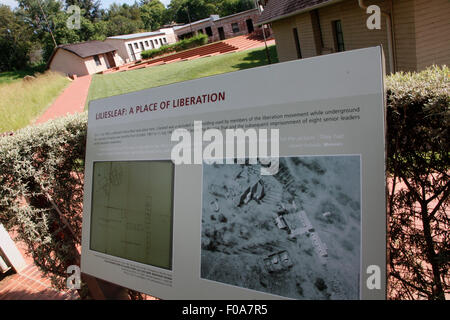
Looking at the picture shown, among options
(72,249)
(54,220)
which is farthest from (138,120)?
(72,249)

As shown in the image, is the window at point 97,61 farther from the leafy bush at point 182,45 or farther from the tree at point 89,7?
the tree at point 89,7

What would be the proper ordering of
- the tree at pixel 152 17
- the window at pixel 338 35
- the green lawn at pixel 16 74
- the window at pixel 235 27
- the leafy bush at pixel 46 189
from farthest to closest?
the tree at pixel 152 17
the window at pixel 235 27
the green lawn at pixel 16 74
the window at pixel 338 35
the leafy bush at pixel 46 189

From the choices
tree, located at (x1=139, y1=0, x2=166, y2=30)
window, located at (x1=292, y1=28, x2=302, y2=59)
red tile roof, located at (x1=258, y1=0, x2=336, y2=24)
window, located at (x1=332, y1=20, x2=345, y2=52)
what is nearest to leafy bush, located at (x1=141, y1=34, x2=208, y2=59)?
red tile roof, located at (x1=258, y1=0, x2=336, y2=24)

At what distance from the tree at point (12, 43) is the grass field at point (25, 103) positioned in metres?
26.6

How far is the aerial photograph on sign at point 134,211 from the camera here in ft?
7.58

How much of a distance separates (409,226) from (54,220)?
13.3 ft

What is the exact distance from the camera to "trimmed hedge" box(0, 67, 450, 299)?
2088 mm

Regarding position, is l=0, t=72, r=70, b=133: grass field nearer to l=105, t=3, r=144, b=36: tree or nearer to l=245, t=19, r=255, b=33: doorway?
l=245, t=19, r=255, b=33: doorway

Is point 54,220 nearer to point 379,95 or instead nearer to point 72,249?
point 72,249

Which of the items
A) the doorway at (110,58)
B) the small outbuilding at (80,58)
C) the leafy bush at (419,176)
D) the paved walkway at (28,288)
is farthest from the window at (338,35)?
the doorway at (110,58)

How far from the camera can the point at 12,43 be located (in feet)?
158

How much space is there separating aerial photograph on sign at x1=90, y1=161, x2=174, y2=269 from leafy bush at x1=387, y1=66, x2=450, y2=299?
1.82m

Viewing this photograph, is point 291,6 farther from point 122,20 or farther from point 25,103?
point 122,20
